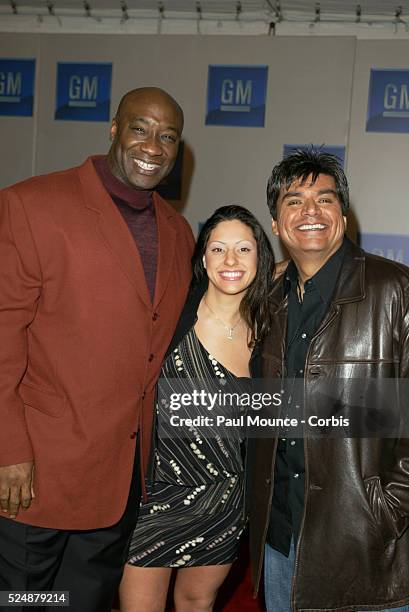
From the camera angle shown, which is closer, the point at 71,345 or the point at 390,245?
the point at 71,345

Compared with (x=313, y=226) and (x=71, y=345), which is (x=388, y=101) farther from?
(x=71, y=345)

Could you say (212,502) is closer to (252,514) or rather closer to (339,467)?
(252,514)

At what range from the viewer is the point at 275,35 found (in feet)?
14.6

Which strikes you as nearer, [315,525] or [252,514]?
[315,525]

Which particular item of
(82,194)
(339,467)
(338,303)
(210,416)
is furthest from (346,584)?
(82,194)

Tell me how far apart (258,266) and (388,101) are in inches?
94.4

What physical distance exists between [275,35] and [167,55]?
70 cm

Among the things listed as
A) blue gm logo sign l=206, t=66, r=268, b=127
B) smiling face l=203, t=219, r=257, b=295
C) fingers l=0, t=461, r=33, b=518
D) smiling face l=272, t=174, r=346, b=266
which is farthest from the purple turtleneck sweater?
blue gm logo sign l=206, t=66, r=268, b=127

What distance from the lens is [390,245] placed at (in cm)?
445

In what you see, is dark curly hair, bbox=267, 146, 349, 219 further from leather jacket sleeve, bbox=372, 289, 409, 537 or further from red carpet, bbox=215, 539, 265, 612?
red carpet, bbox=215, 539, 265, 612

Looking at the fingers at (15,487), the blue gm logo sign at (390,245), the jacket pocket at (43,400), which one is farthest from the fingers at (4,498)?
the blue gm logo sign at (390,245)

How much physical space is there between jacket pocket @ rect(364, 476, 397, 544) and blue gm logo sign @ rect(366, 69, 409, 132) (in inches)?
116

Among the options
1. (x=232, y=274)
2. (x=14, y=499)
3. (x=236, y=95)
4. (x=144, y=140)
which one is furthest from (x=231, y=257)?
(x=236, y=95)

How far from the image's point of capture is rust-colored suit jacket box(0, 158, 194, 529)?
6.81 ft
